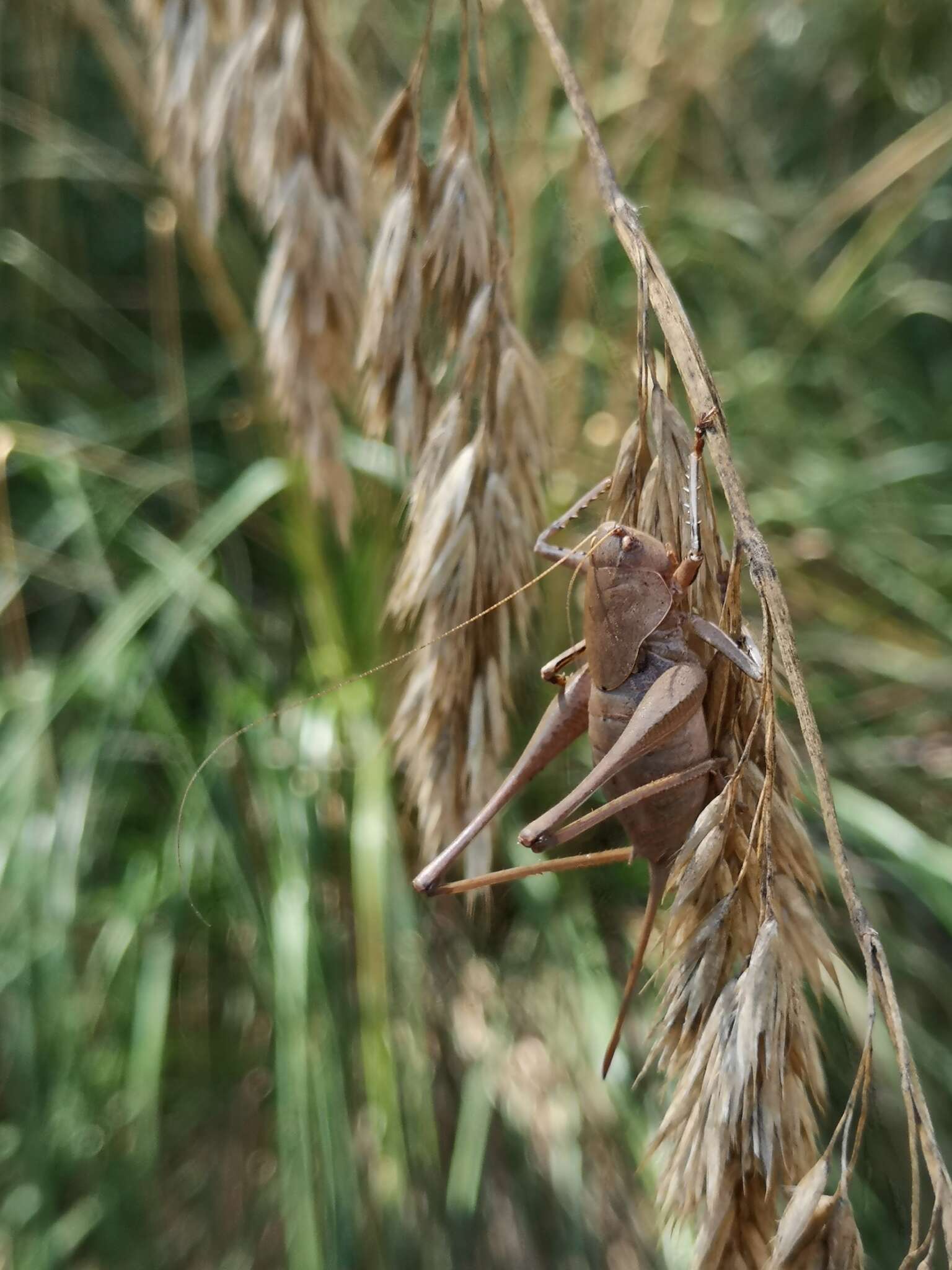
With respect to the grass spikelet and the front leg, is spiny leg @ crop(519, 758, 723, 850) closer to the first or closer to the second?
the front leg

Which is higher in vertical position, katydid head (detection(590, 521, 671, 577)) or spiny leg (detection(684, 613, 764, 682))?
katydid head (detection(590, 521, 671, 577))

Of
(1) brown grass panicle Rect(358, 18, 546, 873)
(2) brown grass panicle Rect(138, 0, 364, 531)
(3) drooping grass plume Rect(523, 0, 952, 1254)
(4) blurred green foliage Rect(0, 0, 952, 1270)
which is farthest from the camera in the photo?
(4) blurred green foliage Rect(0, 0, 952, 1270)

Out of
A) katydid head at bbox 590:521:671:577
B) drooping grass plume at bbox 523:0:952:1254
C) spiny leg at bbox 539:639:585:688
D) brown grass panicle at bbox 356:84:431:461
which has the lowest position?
drooping grass plume at bbox 523:0:952:1254

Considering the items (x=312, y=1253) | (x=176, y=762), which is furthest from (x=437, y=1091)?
(x=176, y=762)

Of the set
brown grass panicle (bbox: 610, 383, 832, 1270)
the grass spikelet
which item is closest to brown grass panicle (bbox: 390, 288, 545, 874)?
brown grass panicle (bbox: 610, 383, 832, 1270)

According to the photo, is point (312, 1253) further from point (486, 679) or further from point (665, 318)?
point (665, 318)

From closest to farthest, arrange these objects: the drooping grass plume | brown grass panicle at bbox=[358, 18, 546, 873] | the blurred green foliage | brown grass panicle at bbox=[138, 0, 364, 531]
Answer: the drooping grass plume
brown grass panicle at bbox=[358, 18, 546, 873]
brown grass panicle at bbox=[138, 0, 364, 531]
the blurred green foliage

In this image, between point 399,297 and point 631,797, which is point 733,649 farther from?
point 399,297
